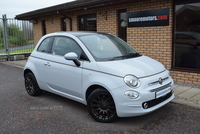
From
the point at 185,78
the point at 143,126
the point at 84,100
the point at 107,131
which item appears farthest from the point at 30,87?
the point at 185,78

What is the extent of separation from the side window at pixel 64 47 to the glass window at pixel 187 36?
364 centimetres

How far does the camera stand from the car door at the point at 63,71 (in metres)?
4.42

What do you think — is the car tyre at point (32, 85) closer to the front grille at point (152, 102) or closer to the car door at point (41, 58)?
the car door at point (41, 58)

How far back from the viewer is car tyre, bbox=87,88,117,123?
3.89 metres

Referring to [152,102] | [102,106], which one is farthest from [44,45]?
[152,102]

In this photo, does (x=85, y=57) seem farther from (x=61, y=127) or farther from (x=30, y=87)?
(x=30, y=87)

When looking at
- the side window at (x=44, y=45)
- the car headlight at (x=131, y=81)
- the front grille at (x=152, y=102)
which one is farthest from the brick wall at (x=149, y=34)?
the side window at (x=44, y=45)

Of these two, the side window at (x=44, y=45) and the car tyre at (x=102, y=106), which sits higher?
the side window at (x=44, y=45)

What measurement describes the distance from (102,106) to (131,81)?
756 mm

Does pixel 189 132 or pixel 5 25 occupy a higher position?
pixel 5 25

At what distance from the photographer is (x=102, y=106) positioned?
396 centimetres

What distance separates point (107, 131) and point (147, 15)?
15.6ft

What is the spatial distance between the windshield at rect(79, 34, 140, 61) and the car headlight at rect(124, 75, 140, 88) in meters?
0.71

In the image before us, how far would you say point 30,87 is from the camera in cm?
585
